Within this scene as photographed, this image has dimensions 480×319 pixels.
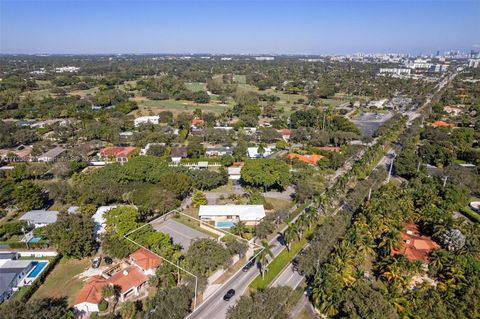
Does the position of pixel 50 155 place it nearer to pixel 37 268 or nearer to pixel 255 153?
pixel 37 268

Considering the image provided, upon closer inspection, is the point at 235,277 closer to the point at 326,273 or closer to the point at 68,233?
the point at 326,273

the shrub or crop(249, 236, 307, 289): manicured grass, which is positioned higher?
the shrub

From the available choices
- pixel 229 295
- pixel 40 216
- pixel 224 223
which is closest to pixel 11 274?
pixel 40 216

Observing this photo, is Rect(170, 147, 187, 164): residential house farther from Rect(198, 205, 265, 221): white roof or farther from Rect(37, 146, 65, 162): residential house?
Rect(37, 146, 65, 162): residential house

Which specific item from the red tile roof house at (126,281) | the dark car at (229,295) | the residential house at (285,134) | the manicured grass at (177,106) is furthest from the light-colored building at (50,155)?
the residential house at (285,134)

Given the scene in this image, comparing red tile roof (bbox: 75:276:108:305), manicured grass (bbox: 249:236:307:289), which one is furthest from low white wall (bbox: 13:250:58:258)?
manicured grass (bbox: 249:236:307:289)
